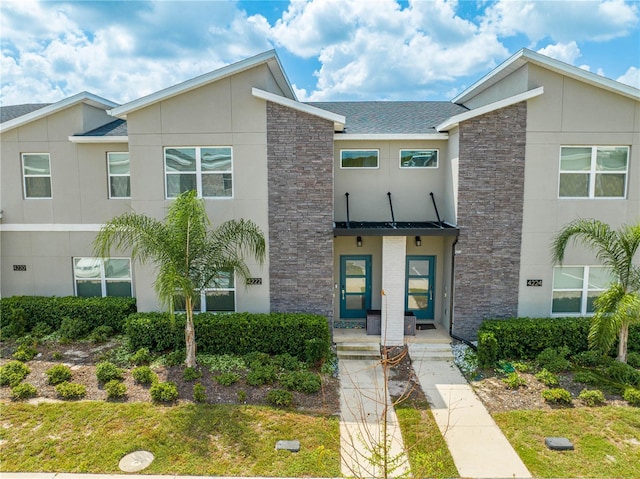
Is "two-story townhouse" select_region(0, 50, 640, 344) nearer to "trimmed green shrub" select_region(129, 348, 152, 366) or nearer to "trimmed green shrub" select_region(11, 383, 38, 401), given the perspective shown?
"trimmed green shrub" select_region(129, 348, 152, 366)

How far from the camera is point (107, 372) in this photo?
975 cm

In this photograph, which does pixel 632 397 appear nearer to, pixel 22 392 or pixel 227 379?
pixel 227 379

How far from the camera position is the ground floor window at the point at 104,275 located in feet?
46.2

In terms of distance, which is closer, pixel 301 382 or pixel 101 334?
pixel 301 382

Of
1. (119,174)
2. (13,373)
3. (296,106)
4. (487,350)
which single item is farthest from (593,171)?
(13,373)

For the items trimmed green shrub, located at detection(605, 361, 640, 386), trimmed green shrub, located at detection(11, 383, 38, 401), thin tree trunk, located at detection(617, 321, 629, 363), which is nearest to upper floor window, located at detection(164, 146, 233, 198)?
trimmed green shrub, located at detection(11, 383, 38, 401)

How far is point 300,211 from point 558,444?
8.29 metres

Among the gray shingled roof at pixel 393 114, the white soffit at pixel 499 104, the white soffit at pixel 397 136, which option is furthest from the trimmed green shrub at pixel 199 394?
the white soffit at pixel 499 104

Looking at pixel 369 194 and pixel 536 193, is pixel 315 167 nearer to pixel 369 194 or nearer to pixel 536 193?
pixel 369 194

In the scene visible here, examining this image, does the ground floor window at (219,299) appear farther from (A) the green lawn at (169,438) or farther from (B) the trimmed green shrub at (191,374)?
(A) the green lawn at (169,438)

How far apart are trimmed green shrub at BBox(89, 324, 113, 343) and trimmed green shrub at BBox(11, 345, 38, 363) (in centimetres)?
145

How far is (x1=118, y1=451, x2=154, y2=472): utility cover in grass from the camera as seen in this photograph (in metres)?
7.01

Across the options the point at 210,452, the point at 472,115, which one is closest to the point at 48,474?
the point at 210,452

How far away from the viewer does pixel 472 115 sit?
38.7ft
